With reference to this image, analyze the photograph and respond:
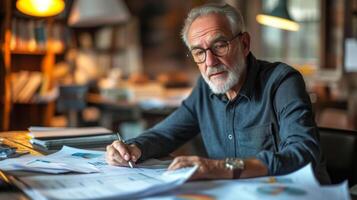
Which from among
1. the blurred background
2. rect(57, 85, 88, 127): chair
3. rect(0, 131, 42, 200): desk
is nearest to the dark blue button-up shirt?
rect(0, 131, 42, 200): desk

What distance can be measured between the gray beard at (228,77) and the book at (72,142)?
42cm

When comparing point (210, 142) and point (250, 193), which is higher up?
point (250, 193)

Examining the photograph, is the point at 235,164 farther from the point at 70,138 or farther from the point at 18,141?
the point at 18,141

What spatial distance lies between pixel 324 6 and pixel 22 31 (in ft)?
11.3

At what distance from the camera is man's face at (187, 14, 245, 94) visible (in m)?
1.61

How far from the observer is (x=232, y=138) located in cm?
175

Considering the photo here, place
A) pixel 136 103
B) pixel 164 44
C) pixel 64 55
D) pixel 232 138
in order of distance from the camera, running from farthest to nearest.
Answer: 1. pixel 164 44
2. pixel 64 55
3. pixel 136 103
4. pixel 232 138

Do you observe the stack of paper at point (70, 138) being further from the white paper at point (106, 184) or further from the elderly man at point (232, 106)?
the white paper at point (106, 184)

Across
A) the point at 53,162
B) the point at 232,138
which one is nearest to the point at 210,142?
the point at 232,138

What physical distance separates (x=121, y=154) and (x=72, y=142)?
36 cm

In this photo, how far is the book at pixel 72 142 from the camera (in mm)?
1721

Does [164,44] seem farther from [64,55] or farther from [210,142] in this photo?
[210,142]

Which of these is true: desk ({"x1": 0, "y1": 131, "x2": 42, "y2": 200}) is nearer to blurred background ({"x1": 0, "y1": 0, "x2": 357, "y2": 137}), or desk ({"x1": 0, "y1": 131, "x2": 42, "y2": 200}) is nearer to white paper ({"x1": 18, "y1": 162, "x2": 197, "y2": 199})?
white paper ({"x1": 18, "y1": 162, "x2": 197, "y2": 199})

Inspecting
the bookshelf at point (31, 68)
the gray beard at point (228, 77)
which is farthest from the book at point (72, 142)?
the bookshelf at point (31, 68)
